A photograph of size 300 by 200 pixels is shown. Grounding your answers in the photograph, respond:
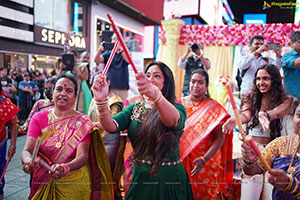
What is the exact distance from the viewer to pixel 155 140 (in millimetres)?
1330

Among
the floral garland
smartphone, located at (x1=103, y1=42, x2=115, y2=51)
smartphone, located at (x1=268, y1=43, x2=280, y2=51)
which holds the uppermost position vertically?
the floral garland

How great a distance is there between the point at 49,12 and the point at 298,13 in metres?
7.83

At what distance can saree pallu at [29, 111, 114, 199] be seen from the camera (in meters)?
1.71

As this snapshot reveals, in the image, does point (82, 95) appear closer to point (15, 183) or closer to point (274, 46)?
point (15, 183)

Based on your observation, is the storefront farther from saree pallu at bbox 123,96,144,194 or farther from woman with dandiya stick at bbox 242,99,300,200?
woman with dandiya stick at bbox 242,99,300,200

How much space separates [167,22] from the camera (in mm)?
7008

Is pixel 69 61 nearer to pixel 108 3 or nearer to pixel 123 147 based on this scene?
pixel 123 147

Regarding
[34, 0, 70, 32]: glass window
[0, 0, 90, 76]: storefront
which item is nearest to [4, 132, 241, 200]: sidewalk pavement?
[0, 0, 90, 76]: storefront

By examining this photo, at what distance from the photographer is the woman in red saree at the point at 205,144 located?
7.36 ft

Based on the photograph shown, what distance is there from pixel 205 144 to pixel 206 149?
44 millimetres

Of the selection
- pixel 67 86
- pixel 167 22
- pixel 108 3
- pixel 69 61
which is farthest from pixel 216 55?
pixel 67 86

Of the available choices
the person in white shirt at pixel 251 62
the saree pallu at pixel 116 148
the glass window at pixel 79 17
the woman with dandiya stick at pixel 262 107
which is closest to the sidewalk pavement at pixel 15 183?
the saree pallu at pixel 116 148

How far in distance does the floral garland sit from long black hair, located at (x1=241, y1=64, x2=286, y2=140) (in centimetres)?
426

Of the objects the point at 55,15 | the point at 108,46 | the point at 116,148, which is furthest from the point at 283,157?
the point at 55,15
